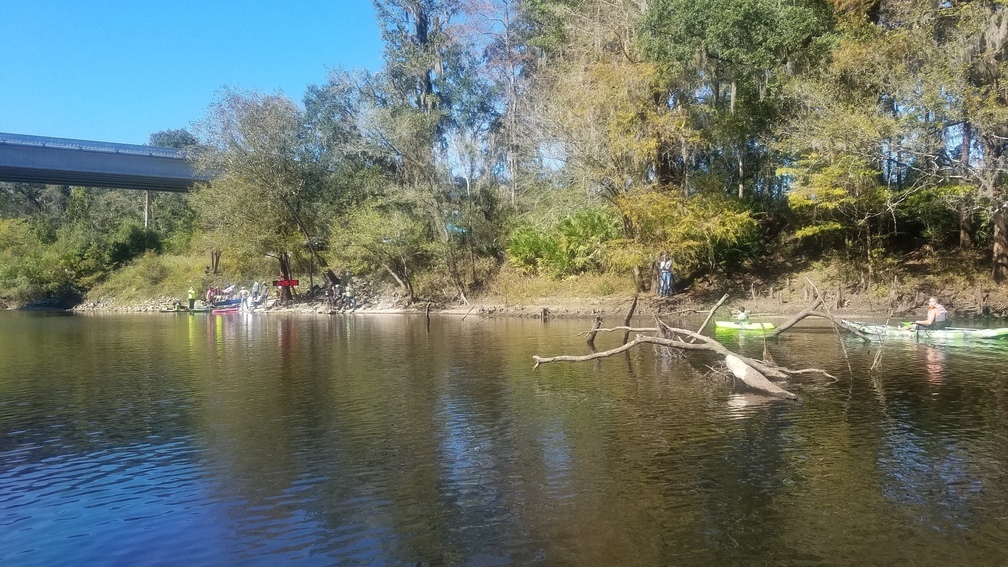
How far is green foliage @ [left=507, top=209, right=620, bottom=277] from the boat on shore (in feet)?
49.4

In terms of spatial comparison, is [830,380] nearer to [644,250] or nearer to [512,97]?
[644,250]

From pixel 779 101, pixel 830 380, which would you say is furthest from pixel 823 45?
pixel 830 380

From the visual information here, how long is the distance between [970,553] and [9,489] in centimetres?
1231

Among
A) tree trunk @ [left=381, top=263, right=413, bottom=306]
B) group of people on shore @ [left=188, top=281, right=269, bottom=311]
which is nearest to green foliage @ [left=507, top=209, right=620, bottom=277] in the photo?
tree trunk @ [left=381, top=263, right=413, bottom=306]

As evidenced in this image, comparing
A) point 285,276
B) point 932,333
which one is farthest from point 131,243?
point 932,333

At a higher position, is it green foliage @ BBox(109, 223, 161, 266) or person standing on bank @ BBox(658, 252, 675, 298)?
green foliage @ BBox(109, 223, 161, 266)

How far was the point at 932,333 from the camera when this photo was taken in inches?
894

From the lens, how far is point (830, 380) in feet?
55.2

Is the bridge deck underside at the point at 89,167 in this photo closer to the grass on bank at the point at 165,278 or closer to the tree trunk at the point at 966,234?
the grass on bank at the point at 165,278

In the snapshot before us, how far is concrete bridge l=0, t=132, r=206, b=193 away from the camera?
46.5 meters

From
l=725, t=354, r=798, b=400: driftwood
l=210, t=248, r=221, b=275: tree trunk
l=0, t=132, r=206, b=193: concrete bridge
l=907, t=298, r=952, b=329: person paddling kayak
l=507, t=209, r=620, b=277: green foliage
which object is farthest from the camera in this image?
l=210, t=248, r=221, b=275: tree trunk

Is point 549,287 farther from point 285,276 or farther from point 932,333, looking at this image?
point 285,276

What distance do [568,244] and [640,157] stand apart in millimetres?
8446

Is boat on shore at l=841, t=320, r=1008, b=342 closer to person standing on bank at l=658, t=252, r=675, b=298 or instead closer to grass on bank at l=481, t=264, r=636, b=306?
person standing on bank at l=658, t=252, r=675, b=298
